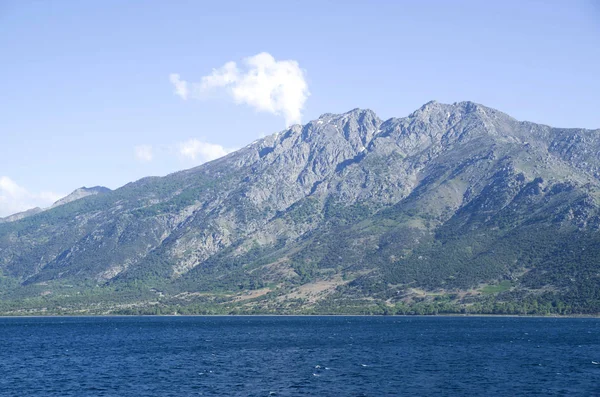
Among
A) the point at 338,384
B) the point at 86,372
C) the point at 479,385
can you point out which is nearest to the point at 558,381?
the point at 479,385

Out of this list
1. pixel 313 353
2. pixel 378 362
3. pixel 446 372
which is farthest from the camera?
pixel 313 353

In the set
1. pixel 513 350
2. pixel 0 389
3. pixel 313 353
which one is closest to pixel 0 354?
pixel 0 389

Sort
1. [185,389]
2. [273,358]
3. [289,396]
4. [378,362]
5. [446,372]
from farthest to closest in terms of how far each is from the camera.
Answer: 1. [273,358]
2. [378,362]
3. [446,372]
4. [185,389]
5. [289,396]

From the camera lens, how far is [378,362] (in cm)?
15112

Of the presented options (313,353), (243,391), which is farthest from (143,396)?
(313,353)

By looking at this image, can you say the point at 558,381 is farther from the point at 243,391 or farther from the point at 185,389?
the point at 185,389

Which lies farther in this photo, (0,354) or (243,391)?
(0,354)

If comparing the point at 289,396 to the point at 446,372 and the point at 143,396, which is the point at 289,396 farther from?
the point at 446,372

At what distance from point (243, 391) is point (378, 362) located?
47.2 meters

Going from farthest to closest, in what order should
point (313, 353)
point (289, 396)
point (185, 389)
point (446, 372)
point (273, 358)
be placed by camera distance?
point (313, 353) < point (273, 358) < point (446, 372) < point (185, 389) < point (289, 396)

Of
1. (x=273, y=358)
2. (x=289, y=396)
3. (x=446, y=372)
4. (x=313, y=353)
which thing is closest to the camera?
(x=289, y=396)

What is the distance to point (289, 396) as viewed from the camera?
352 feet

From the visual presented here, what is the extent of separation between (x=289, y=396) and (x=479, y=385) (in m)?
34.4

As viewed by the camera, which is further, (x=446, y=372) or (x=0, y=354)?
(x=0, y=354)
